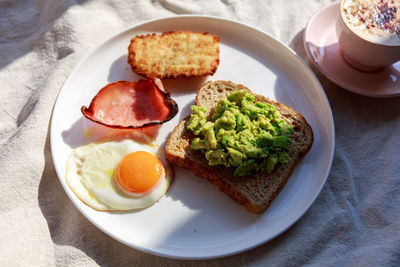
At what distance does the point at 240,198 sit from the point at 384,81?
172 cm

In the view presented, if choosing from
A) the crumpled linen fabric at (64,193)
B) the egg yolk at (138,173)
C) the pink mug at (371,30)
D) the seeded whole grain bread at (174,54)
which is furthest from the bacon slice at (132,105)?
the pink mug at (371,30)

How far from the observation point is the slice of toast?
2.65m

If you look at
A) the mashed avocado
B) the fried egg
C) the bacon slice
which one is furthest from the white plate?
the mashed avocado

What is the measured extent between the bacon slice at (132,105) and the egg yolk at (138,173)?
29cm

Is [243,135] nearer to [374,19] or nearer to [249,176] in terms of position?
[249,176]

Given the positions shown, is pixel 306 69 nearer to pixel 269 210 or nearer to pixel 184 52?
pixel 184 52

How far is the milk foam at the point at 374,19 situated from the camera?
285cm

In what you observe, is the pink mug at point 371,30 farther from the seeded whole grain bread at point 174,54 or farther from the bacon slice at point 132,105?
the bacon slice at point 132,105

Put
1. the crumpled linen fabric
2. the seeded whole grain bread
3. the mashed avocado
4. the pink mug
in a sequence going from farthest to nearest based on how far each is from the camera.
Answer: the seeded whole grain bread
the pink mug
the crumpled linen fabric
the mashed avocado

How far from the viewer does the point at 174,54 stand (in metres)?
3.16

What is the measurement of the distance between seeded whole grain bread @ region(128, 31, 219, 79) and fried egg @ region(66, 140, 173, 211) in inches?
28.9

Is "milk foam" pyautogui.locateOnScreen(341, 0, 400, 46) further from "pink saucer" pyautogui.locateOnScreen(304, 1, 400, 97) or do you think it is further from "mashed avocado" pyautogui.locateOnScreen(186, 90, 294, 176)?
"mashed avocado" pyautogui.locateOnScreen(186, 90, 294, 176)

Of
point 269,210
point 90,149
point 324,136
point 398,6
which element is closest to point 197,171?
point 269,210

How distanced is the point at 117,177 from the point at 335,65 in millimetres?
2148
